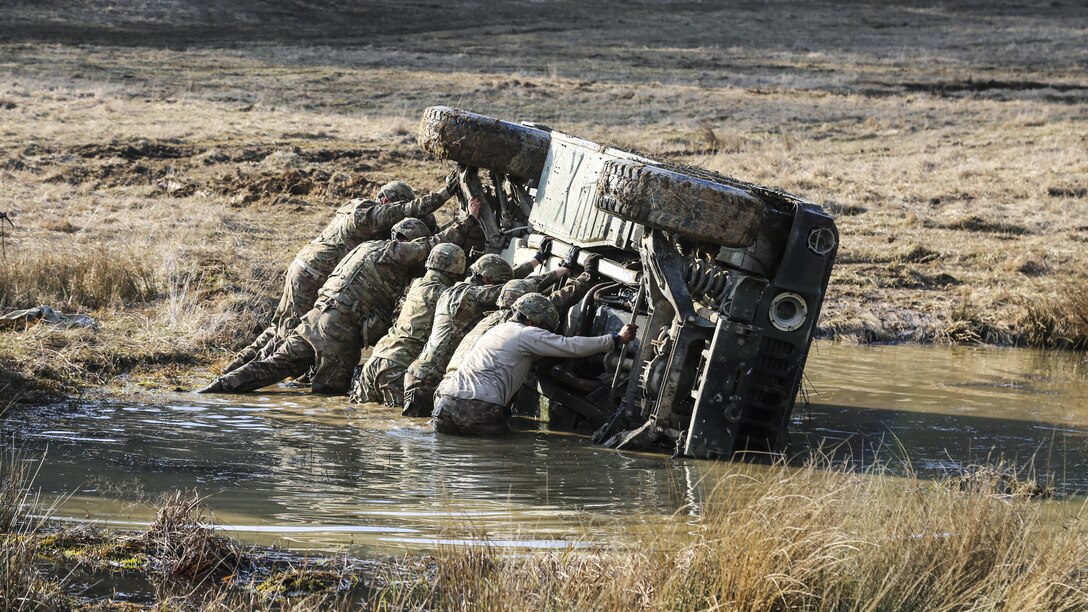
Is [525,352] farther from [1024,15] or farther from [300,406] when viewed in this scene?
[1024,15]

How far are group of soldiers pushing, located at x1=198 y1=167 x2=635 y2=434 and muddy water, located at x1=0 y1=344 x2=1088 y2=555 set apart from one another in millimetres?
263

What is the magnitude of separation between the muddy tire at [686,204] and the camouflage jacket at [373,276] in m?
3.37

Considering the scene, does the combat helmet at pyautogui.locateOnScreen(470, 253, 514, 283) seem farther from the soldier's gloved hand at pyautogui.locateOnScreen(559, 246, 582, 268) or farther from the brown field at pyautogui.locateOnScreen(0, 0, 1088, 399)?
the brown field at pyautogui.locateOnScreen(0, 0, 1088, 399)

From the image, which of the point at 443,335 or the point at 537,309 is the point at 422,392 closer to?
the point at 443,335

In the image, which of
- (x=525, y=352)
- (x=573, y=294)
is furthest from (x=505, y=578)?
(x=573, y=294)

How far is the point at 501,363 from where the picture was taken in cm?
943

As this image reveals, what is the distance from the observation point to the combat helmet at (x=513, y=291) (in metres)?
9.95

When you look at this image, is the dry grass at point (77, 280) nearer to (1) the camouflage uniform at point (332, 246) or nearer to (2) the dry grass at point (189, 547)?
(1) the camouflage uniform at point (332, 246)

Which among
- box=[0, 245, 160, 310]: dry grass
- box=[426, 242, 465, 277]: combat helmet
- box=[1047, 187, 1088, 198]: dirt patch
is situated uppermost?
box=[1047, 187, 1088, 198]: dirt patch

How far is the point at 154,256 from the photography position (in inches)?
551

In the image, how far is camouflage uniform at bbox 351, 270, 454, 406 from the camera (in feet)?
34.7

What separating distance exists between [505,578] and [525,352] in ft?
14.3

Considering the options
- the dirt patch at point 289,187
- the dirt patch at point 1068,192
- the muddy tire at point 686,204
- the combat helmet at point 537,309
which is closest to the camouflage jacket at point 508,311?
the combat helmet at point 537,309

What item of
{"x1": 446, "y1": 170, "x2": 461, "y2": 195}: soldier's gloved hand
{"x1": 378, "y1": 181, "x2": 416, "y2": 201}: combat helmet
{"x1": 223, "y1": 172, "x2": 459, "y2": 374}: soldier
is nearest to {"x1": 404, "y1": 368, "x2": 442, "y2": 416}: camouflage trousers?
{"x1": 223, "y1": 172, "x2": 459, "y2": 374}: soldier
